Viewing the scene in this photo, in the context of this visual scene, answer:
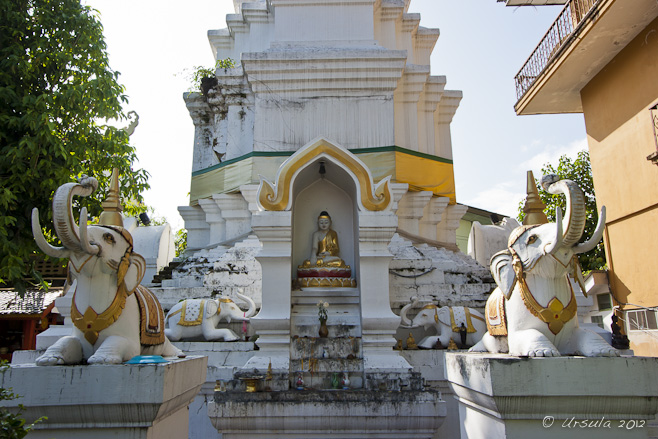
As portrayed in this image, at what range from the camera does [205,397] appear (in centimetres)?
612

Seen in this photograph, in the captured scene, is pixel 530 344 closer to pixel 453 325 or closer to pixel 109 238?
pixel 453 325

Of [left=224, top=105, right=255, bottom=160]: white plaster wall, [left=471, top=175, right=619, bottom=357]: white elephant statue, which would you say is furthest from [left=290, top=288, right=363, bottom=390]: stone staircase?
Answer: [left=224, top=105, right=255, bottom=160]: white plaster wall

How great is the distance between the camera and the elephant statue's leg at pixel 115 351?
3557mm

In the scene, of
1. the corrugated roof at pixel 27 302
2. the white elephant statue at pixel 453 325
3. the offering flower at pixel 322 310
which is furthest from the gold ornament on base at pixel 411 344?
the corrugated roof at pixel 27 302

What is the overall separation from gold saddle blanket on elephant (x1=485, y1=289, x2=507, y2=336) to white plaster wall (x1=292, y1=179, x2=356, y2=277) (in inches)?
146

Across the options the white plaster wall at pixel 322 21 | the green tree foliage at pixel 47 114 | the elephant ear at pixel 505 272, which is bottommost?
Result: the elephant ear at pixel 505 272

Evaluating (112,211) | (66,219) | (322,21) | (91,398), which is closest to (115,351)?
(91,398)

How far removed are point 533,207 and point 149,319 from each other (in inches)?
138

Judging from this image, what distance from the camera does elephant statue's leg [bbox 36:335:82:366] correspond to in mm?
3434

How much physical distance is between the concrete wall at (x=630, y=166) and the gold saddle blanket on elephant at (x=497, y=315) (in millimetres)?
8386

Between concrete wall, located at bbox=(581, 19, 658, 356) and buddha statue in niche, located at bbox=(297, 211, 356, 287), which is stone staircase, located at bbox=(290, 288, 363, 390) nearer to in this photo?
buddha statue in niche, located at bbox=(297, 211, 356, 287)

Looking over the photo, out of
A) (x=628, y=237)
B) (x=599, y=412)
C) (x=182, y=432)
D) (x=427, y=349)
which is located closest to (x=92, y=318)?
(x=182, y=432)

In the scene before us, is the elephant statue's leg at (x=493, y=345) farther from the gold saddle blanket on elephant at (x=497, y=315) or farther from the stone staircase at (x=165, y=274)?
the stone staircase at (x=165, y=274)

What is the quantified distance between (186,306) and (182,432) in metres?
2.75
